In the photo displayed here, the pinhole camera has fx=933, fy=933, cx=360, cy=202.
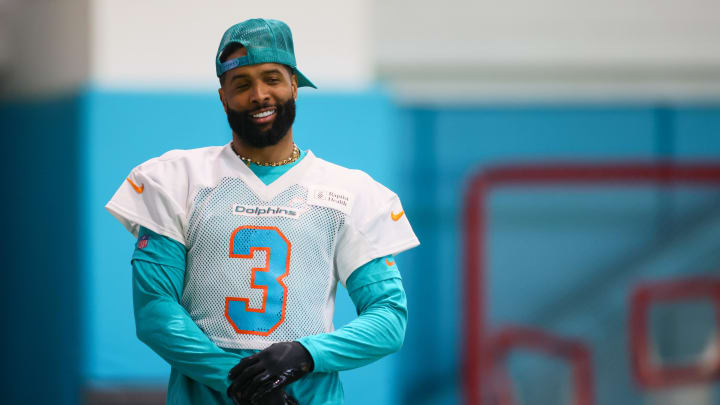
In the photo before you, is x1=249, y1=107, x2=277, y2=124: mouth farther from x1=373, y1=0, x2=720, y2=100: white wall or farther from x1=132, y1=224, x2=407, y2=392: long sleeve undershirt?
x1=373, y1=0, x2=720, y2=100: white wall

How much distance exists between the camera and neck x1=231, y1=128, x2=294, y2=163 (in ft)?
4.80

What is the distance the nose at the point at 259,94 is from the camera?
1407mm

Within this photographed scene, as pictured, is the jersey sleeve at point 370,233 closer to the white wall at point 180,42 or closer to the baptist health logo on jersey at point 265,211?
the baptist health logo on jersey at point 265,211

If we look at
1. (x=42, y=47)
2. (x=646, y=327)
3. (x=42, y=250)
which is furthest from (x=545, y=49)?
(x=42, y=250)

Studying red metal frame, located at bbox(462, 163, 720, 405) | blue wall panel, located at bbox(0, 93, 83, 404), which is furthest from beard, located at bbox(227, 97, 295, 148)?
Answer: red metal frame, located at bbox(462, 163, 720, 405)

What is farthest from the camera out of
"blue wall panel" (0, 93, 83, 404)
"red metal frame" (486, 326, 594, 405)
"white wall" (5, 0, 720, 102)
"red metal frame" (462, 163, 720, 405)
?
"white wall" (5, 0, 720, 102)

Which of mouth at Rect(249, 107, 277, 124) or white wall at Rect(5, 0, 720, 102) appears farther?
white wall at Rect(5, 0, 720, 102)

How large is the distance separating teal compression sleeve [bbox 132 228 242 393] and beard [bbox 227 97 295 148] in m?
0.20

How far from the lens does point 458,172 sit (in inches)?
168

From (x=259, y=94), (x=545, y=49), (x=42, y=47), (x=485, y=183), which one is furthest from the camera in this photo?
(x=545, y=49)

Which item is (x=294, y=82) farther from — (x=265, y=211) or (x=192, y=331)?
(x=192, y=331)

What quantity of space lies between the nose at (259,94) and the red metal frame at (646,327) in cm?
331

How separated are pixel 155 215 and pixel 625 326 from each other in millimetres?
3403

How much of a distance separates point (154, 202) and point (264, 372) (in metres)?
0.32
